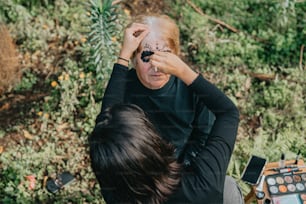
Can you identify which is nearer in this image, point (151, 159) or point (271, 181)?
point (151, 159)

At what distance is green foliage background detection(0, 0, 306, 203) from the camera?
396 cm

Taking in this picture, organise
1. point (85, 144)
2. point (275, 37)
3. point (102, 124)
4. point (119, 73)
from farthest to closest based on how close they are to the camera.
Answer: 1. point (275, 37)
2. point (85, 144)
3. point (119, 73)
4. point (102, 124)

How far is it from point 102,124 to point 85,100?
2.58m

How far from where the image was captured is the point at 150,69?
2648 millimetres

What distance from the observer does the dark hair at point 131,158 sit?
1.81 metres

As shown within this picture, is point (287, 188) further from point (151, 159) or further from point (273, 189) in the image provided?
point (151, 159)

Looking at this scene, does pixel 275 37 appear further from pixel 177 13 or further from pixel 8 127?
pixel 8 127

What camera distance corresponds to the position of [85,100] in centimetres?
443

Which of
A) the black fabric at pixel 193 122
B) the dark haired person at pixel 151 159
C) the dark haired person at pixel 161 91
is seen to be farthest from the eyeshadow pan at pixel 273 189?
the dark haired person at pixel 151 159

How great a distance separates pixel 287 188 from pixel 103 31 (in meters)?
2.07

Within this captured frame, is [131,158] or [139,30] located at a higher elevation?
[139,30]

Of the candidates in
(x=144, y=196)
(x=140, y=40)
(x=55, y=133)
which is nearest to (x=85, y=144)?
(x=55, y=133)

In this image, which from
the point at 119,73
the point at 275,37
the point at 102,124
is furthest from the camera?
the point at 275,37

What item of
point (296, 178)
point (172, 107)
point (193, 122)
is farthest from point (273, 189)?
point (172, 107)
